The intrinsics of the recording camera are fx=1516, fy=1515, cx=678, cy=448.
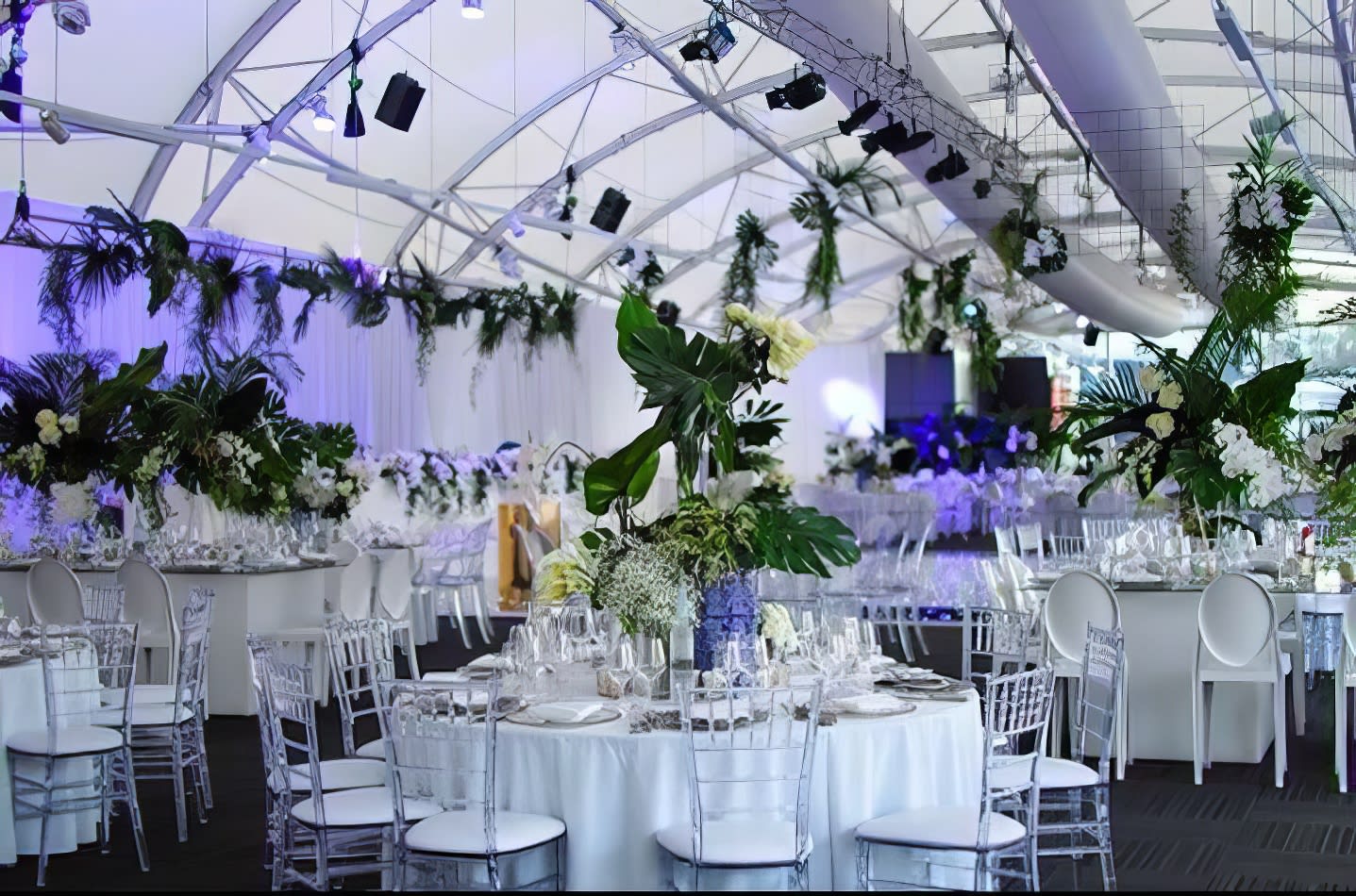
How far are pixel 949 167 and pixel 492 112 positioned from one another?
6261 millimetres

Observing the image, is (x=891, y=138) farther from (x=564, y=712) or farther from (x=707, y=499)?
(x=564, y=712)

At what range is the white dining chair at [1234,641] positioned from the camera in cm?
720

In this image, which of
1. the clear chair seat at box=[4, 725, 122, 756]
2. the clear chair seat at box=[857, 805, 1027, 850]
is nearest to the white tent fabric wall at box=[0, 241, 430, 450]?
the clear chair seat at box=[4, 725, 122, 756]

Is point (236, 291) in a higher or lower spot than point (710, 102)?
lower

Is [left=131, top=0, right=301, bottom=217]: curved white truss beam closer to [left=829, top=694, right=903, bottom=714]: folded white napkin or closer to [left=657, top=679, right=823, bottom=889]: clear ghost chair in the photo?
[left=829, top=694, right=903, bottom=714]: folded white napkin

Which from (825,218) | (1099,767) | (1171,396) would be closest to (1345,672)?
(1171,396)

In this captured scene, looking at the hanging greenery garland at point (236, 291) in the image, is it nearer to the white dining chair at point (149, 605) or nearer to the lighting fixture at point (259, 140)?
the lighting fixture at point (259, 140)

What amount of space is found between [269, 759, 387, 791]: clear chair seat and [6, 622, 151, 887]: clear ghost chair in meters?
1.02

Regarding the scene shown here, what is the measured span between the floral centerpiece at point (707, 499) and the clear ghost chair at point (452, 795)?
682 mm

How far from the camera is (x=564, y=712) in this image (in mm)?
4551

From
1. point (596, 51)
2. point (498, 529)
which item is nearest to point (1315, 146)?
point (596, 51)

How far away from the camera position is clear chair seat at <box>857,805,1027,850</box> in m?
4.29

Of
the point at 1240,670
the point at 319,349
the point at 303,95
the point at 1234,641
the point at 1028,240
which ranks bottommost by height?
the point at 1240,670

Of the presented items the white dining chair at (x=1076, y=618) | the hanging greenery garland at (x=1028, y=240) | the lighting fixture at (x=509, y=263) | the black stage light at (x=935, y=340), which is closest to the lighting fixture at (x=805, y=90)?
the hanging greenery garland at (x=1028, y=240)
